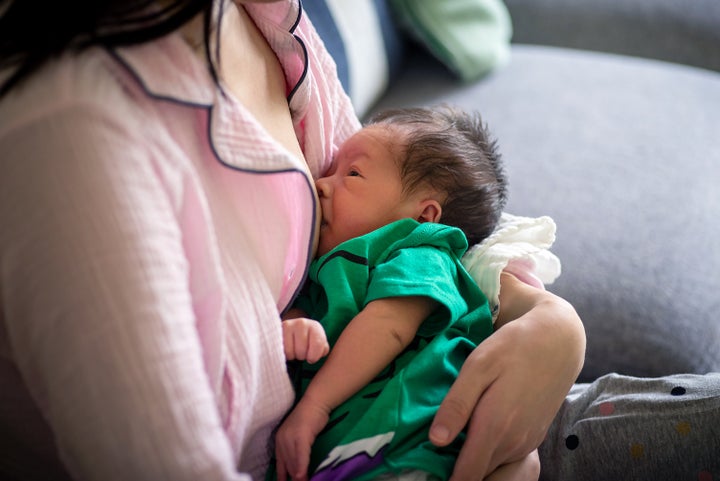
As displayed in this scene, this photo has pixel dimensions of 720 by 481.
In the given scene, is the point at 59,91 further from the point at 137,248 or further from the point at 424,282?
the point at 424,282

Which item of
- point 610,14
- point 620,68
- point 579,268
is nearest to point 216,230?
point 579,268

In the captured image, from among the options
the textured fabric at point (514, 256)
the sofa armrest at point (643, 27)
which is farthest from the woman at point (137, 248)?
the sofa armrest at point (643, 27)

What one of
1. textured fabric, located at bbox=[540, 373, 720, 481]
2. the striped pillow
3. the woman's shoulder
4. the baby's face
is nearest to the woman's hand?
textured fabric, located at bbox=[540, 373, 720, 481]

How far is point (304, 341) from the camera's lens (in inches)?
31.2

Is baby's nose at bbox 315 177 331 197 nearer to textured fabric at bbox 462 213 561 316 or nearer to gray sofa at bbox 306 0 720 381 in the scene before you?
textured fabric at bbox 462 213 561 316

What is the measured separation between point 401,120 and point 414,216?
6.7 inches

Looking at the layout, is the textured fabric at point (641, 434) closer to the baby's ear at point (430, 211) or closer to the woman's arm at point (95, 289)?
the baby's ear at point (430, 211)

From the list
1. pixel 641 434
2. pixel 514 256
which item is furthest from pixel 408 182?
pixel 641 434

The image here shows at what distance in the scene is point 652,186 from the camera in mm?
1486

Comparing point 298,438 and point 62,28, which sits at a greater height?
point 62,28

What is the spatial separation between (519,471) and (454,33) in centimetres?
131

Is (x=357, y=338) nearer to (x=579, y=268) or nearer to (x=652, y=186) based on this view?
(x=579, y=268)

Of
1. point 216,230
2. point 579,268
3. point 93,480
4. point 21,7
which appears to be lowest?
point 579,268

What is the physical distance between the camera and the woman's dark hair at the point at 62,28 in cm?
60
